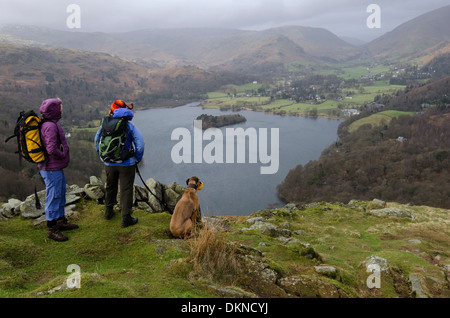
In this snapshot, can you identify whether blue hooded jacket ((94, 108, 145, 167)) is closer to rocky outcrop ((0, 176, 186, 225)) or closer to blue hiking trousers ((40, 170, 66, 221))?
blue hiking trousers ((40, 170, 66, 221))

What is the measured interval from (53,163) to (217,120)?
112 metres

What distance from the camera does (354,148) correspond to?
78.8m

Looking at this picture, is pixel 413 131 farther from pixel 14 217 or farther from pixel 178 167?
pixel 14 217

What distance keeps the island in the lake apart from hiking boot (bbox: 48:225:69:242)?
347ft

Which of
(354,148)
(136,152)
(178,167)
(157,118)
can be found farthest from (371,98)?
(136,152)

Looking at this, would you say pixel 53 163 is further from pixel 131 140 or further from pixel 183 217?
pixel 183 217

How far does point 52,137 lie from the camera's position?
226 inches

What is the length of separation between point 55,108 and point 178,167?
234 feet

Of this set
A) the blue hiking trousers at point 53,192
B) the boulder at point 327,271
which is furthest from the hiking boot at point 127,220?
the boulder at point 327,271

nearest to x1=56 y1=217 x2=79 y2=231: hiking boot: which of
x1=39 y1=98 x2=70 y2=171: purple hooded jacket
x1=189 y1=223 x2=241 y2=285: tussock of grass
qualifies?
x1=39 y1=98 x2=70 y2=171: purple hooded jacket

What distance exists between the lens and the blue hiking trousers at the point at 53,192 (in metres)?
5.95

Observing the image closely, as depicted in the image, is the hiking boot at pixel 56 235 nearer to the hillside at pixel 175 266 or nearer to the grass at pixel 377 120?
the hillside at pixel 175 266

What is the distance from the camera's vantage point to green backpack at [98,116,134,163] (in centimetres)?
605

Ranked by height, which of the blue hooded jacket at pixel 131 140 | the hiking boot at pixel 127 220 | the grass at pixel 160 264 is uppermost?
the blue hooded jacket at pixel 131 140
